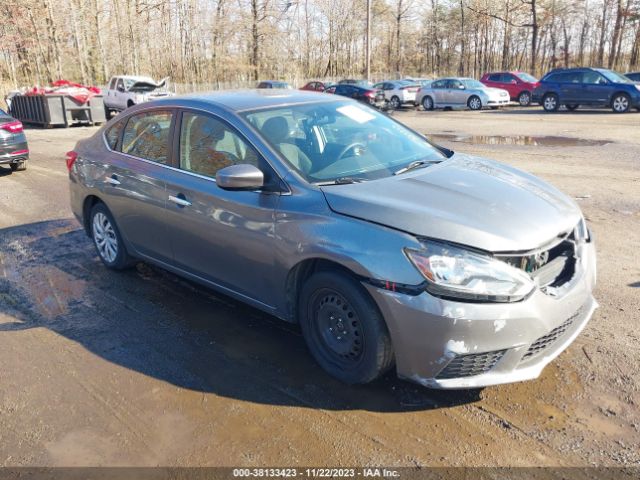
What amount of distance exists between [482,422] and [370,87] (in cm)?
2862

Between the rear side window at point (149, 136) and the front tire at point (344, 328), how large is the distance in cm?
193

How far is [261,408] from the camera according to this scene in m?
3.42

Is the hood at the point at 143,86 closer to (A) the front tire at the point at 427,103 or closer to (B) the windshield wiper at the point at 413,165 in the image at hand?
(A) the front tire at the point at 427,103

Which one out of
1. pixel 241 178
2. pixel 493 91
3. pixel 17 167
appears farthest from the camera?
pixel 493 91

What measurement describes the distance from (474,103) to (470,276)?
2593 centimetres

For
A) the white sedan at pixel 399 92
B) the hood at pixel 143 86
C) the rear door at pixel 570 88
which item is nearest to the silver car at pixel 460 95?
the white sedan at pixel 399 92

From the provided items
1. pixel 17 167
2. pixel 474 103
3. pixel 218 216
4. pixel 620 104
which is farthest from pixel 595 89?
pixel 218 216

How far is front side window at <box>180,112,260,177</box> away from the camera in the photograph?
412 cm

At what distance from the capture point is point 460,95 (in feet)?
89.8

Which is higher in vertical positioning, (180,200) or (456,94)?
(180,200)

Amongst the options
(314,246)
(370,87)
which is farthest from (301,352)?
(370,87)

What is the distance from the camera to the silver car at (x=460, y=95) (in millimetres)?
26547

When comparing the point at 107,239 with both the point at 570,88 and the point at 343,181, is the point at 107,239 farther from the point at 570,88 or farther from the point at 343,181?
Result: the point at 570,88

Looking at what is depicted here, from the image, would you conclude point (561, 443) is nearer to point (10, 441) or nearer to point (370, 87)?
point (10, 441)
